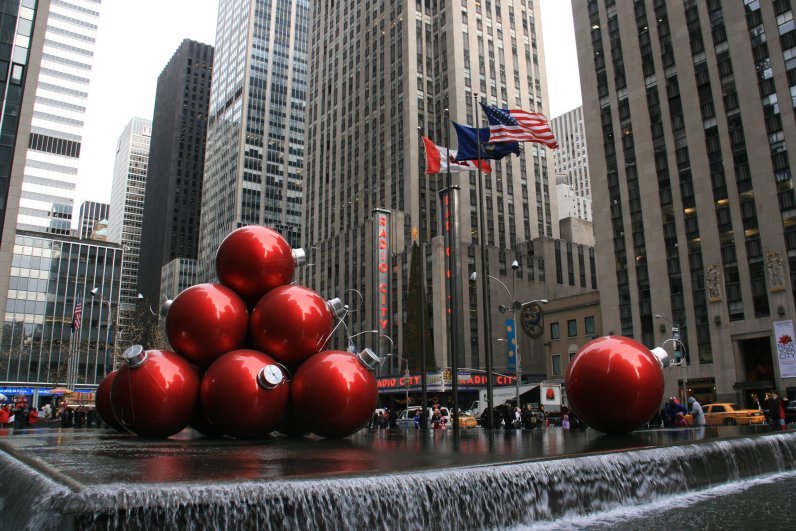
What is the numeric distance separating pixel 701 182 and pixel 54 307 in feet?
281

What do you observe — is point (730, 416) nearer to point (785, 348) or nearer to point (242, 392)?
point (785, 348)

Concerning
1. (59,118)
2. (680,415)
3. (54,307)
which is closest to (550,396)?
(680,415)

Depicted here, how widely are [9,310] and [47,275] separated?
7146mm

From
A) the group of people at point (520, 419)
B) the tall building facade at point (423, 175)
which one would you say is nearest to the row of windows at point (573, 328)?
the tall building facade at point (423, 175)

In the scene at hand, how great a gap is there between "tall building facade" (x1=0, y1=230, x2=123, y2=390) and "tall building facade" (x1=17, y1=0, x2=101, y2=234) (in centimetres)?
886

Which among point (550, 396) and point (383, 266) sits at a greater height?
point (383, 266)

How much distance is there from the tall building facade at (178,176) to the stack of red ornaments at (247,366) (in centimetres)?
16546

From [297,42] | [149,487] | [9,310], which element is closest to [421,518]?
[149,487]

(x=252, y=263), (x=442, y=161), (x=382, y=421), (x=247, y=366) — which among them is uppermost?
(x=442, y=161)

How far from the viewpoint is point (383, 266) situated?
7444 cm

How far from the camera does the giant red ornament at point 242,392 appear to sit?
1104 centimetres

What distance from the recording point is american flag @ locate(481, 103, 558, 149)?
21.9 m

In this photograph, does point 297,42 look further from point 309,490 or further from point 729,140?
point 309,490

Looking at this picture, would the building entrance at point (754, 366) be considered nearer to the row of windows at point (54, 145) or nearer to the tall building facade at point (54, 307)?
the tall building facade at point (54, 307)
